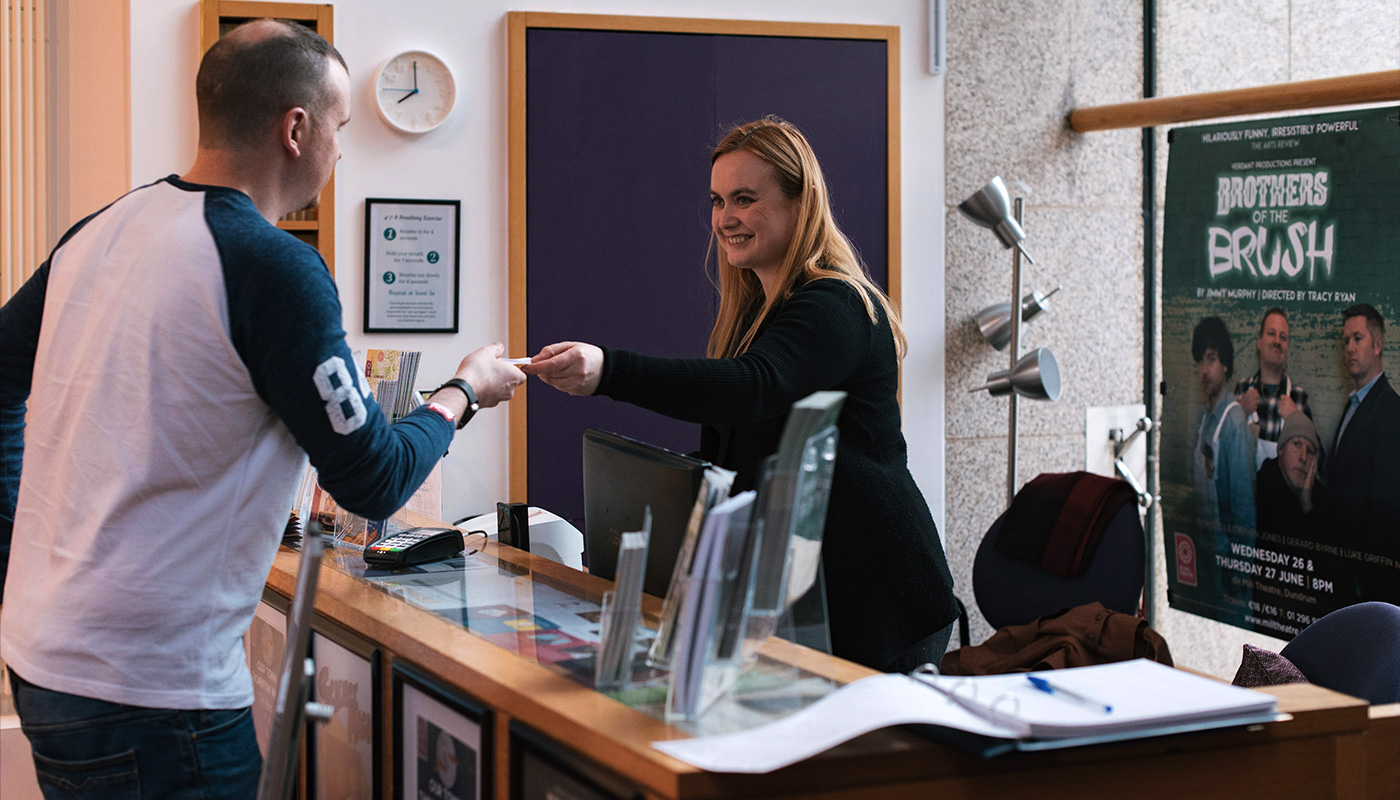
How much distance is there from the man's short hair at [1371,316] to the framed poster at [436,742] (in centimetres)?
282

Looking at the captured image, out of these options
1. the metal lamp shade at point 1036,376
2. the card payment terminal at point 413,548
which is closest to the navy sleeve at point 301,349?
the card payment terminal at point 413,548

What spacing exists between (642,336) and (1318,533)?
209cm

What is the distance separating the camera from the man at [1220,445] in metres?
3.71

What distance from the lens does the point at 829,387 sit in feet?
6.73

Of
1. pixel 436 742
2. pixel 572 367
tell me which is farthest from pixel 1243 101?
pixel 436 742

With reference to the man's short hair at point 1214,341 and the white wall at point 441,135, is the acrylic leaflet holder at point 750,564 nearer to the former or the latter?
the white wall at point 441,135

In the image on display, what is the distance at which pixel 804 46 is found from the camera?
3.96 meters

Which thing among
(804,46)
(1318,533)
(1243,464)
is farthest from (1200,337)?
(804,46)

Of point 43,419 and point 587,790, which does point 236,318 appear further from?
point 587,790

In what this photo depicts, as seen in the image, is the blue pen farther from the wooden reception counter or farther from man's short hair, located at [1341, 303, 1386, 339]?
man's short hair, located at [1341, 303, 1386, 339]

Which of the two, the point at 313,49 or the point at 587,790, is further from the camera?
the point at 313,49

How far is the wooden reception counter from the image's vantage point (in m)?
1.15

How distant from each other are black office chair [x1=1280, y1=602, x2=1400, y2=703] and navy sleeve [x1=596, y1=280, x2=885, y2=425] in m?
0.87

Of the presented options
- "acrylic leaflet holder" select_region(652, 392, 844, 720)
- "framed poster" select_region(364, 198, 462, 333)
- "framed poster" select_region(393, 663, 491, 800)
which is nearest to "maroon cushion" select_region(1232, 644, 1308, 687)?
"acrylic leaflet holder" select_region(652, 392, 844, 720)
